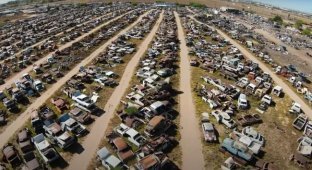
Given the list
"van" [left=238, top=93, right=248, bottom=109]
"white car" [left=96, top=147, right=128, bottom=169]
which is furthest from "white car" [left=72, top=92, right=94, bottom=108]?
"van" [left=238, top=93, right=248, bottom=109]

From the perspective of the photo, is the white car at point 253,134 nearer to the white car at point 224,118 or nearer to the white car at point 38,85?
the white car at point 224,118

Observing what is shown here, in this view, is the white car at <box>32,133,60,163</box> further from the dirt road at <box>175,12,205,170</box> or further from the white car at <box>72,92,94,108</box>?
the dirt road at <box>175,12,205,170</box>

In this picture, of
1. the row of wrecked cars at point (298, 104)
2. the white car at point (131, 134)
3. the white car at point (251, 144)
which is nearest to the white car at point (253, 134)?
the white car at point (251, 144)

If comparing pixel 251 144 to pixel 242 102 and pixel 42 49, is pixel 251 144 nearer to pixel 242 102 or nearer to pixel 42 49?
pixel 242 102

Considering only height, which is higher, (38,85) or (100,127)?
(38,85)

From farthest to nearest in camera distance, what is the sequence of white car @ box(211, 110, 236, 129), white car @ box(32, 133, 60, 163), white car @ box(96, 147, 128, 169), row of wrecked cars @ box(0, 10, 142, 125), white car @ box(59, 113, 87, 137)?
row of wrecked cars @ box(0, 10, 142, 125)
white car @ box(211, 110, 236, 129)
white car @ box(59, 113, 87, 137)
white car @ box(32, 133, 60, 163)
white car @ box(96, 147, 128, 169)

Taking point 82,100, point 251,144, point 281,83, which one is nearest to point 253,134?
point 251,144

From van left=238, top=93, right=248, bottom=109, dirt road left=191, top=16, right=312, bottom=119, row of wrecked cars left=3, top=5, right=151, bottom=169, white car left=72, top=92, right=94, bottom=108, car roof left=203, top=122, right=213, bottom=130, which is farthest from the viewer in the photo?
dirt road left=191, top=16, right=312, bottom=119
